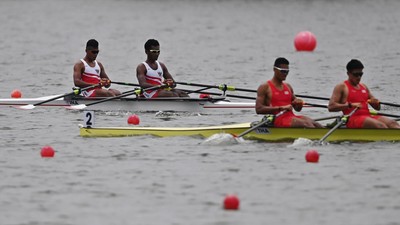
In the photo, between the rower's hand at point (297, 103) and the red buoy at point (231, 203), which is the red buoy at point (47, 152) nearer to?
the rower's hand at point (297, 103)

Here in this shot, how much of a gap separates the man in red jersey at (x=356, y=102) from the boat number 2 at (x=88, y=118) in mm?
3789

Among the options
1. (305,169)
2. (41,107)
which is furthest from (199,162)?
(41,107)

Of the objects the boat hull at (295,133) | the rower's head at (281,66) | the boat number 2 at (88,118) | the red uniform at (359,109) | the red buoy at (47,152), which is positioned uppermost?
the rower's head at (281,66)

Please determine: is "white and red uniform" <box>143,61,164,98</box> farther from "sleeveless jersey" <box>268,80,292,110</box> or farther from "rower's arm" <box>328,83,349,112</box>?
"rower's arm" <box>328,83,349,112</box>

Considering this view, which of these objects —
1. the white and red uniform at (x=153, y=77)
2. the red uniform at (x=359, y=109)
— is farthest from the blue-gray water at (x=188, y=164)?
the white and red uniform at (x=153, y=77)

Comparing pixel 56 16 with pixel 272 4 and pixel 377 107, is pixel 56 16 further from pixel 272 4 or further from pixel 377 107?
pixel 377 107

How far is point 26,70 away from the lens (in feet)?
120

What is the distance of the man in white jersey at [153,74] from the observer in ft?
77.9

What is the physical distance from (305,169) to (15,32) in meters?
42.0

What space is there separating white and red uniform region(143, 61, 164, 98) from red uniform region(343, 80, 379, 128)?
6.08 metres

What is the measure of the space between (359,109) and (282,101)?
3.84 ft

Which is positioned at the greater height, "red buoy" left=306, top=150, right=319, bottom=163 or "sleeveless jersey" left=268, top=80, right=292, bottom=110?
"sleeveless jersey" left=268, top=80, right=292, bottom=110

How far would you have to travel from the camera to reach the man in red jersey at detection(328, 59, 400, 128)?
18484mm

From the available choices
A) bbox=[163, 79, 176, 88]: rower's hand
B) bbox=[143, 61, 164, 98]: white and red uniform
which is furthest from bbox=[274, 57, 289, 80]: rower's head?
bbox=[143, 61, 164, 98]: white and red uniform
